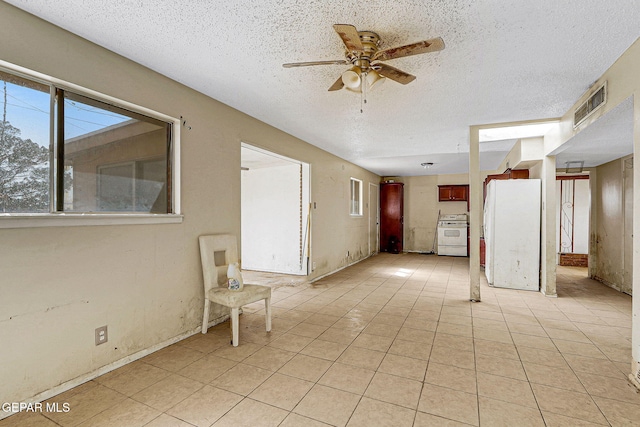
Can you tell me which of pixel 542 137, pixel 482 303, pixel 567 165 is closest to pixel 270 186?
pixel 482 303

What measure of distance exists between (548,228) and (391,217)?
5.53 metres

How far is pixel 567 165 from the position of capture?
5.71m

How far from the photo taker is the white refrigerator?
4.87m

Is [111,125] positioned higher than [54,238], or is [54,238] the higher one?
[111,125]

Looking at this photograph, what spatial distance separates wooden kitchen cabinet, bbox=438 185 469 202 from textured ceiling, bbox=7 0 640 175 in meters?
5.79

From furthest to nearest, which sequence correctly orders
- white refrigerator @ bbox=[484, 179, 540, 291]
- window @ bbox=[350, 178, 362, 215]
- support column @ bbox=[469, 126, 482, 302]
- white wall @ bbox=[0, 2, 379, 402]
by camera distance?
window @ bbox=[350, 178, 362, 215]
white refrigerator @ bbox=[484, 179, 540, 291]
support column @ bbox=[469, 126, 482, 302]
white wall @ bbox=[0, 2, 379, 402]

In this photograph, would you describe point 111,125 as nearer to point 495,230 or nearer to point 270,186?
point 270,186

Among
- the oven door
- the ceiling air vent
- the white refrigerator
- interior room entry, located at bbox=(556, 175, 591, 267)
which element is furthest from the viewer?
the oven door

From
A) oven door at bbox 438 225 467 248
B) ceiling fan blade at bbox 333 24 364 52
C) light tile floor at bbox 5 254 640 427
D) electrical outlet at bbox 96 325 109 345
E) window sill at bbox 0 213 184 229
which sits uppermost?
ceiling fan blade at bbox 333 24 364 52

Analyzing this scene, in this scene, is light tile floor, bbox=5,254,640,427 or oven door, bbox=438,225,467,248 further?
oven door, bbox=438,225,467,248

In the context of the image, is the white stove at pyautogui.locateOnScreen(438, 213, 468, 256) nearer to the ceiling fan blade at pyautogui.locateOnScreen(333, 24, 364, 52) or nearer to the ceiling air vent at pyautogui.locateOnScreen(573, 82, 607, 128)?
the ceiling air vent at pyautogui.locateOnScreen(573, 82, 607, 128)

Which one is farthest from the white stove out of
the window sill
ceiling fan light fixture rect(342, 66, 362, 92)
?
the window sill

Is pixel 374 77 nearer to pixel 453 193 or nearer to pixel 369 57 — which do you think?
pixel 369 57

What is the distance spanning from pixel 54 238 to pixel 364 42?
2.62 metres
